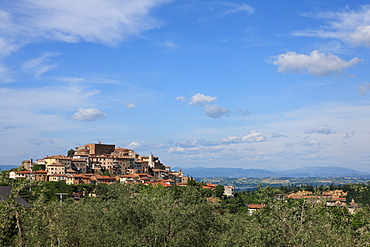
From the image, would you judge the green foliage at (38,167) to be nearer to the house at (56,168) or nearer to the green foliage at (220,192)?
the house at (56,168)

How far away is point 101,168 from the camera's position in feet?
502

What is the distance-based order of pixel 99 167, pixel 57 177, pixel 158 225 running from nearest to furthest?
pixel 158 225
pixel 57 177
pixel 99 167

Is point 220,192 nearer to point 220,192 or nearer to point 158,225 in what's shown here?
point 220,192

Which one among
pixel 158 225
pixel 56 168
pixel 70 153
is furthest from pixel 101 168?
pixel 158 225

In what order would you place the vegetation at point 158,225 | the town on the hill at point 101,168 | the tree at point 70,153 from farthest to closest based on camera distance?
the tree at point 70,153, the town on the hill at point 101,168, the vegetation at point 158,225

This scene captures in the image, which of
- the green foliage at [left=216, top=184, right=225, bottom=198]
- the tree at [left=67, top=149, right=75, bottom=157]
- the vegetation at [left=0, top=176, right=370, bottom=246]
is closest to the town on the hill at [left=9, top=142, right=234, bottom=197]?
the tree at [left=67, top=149, right=75, bottom=157]

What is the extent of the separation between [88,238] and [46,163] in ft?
390

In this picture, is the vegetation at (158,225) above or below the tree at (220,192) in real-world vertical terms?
above

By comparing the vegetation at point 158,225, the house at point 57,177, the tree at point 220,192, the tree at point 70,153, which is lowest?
the tree at point 220,192

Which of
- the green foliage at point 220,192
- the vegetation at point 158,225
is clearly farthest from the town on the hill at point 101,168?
the vegetation at point 158,225

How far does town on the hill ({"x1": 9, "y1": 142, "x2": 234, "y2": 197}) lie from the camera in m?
128

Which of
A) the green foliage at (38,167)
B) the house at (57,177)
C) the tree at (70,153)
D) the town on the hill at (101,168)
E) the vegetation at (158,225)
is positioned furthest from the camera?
the tree at (70,153)

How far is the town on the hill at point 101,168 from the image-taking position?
12756cm

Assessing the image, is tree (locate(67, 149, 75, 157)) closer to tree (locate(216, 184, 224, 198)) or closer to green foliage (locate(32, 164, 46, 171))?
green foliage (locate(32, 164, 46, 171))
